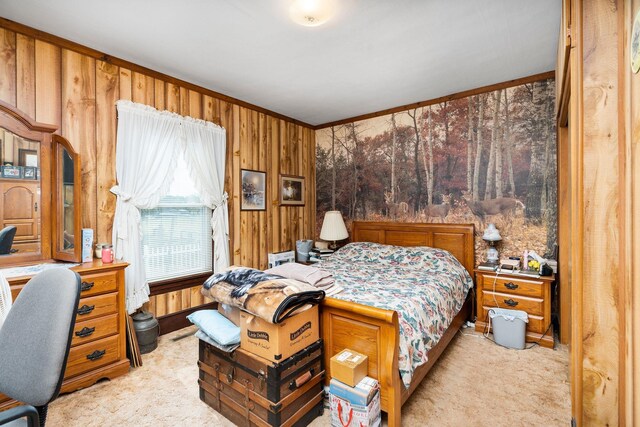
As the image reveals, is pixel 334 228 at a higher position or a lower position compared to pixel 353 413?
higher

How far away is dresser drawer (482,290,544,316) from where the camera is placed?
2.83 m

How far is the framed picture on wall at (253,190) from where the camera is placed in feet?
12.9

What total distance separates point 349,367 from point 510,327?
2008mm

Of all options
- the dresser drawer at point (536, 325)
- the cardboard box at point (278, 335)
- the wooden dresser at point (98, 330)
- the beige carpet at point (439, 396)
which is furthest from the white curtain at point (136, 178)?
the dresser drawer at point (536, 325)

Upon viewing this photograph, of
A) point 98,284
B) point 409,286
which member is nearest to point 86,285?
point 98,284

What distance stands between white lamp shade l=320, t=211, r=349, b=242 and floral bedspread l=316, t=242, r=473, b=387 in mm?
270

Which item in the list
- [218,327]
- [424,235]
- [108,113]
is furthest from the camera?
[424,235]

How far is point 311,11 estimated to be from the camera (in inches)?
79.5

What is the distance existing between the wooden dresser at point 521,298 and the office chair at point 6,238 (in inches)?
168

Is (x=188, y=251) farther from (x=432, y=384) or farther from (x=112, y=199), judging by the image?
(x=432, y=384)

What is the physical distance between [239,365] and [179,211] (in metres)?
2.13

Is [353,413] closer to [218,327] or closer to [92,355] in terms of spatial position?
[218,327]

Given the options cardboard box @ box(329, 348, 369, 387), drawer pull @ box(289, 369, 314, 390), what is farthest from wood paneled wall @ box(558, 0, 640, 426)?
drawer pull @ box(289, 369, 314, 390)

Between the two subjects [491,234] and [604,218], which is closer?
[604,218]
